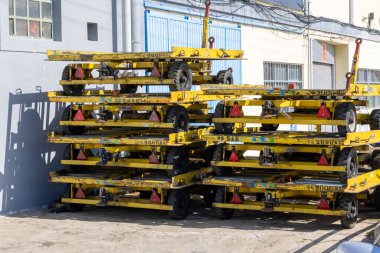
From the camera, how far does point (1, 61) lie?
11836 millimetres

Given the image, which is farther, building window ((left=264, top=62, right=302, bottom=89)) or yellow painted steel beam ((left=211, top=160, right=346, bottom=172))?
building window ((left=264, top=62, right=302, bottom=89))

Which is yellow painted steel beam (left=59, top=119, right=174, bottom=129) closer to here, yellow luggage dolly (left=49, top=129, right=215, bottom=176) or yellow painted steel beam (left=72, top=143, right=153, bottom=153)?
yellow luggage dolly (left=49, top=129, right=215, bottom=176)

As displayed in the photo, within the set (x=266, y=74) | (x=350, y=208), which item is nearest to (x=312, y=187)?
(x=350, y=208)

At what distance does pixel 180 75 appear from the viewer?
11.3m

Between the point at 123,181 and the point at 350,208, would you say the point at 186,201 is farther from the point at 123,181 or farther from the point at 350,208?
the point at 350,208

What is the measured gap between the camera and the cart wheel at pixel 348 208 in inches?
404

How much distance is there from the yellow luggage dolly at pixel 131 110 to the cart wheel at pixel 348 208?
2.77m

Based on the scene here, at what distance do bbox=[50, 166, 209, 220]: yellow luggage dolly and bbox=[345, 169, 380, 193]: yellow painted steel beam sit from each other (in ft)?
8.31

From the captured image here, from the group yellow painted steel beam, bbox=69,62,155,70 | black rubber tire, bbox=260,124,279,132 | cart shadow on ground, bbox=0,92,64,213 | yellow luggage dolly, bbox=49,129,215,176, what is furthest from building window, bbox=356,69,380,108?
cart shadow on ground, bbox=0,92,64,213

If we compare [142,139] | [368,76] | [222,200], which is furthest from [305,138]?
[368,76]

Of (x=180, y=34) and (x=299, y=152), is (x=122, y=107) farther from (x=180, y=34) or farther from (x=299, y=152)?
(x=180, y=34)

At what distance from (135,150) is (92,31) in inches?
127

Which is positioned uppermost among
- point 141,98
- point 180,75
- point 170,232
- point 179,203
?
point 180,75

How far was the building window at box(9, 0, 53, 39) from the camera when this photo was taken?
12273mm
